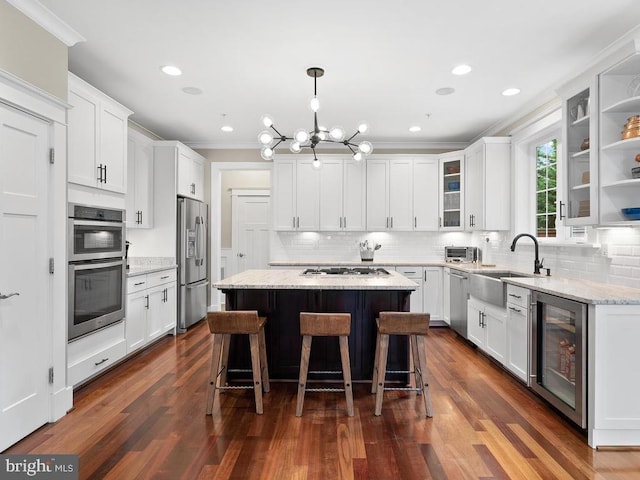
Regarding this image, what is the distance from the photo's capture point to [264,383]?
10.6ft

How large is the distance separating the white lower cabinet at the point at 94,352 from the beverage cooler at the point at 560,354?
11.4 ft

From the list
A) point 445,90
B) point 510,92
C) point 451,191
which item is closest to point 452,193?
point 451,191

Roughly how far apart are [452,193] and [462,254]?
3.04 feet

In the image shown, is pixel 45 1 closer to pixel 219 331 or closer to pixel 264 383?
pixel 219 331

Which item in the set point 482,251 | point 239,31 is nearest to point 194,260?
point 239,31

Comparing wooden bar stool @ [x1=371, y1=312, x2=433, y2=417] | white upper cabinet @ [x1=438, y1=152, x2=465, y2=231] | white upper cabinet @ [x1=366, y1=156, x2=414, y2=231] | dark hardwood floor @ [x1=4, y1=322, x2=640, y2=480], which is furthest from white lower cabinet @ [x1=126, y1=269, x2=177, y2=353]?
white upper cabinet @ [x1=438, y1=152, x2=465, y2=231]

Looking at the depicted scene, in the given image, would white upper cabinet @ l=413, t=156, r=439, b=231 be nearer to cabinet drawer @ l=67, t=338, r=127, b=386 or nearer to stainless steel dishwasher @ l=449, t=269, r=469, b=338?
stainless steel dishwasher @ l=449, t=269, r=469, b=338

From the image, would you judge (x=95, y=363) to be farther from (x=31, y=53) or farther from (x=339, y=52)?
(x=339, y=52)

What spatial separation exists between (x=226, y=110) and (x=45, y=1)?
2242mm

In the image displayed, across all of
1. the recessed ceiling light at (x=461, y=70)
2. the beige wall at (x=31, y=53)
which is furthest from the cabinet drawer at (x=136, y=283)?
the recessed ceiling light at (x=461, y=70)

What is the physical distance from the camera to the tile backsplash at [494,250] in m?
3.18

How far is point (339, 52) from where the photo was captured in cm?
324

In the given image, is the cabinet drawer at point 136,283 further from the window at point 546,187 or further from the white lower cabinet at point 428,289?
the window at point 546,187

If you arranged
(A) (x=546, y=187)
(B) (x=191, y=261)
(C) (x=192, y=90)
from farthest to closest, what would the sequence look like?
(B) (x=191, y=261), (A) (x=546, y=187), (C) (x=192, y=90)
